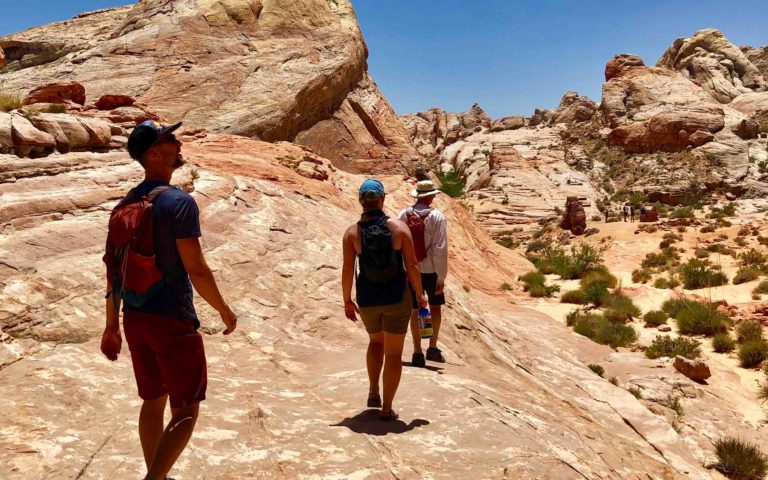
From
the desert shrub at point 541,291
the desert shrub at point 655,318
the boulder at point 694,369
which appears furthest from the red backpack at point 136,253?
the desert shrub at point 541,291

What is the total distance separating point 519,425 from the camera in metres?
4.53

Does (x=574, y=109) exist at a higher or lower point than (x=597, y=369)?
higher

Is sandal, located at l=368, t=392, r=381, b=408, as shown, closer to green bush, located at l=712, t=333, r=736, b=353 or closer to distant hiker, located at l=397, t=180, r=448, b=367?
distant hiker, located at l=397, t=180, r=448, b=367

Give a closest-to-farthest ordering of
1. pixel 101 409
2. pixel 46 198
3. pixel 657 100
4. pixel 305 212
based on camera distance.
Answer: pixel 101 409 < pixel 46 198 < pixel 305 212 < pixel 657 100

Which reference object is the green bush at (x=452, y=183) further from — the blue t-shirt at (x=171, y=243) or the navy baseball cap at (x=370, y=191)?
the blue t-shirt at (x=171, y=243)

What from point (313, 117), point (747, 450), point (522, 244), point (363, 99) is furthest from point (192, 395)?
point (522, 244)

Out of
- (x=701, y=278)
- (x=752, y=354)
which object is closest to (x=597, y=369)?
(x=752, y=354)

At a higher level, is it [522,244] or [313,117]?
[313,117]

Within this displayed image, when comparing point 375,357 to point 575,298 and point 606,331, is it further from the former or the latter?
point 575,298

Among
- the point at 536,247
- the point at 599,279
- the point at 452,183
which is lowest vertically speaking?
the point at 599,279

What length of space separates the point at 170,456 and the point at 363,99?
17176 mm

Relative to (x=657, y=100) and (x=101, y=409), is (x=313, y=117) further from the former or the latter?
(x=657, y=100)

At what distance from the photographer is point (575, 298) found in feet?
55.7

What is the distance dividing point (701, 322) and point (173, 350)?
13.6m
